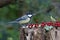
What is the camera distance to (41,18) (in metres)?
5.46

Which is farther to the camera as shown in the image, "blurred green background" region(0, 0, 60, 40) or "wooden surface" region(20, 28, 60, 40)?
"blurred green background" region(0, 0, 60, 40)

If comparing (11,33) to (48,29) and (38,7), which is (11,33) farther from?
(48,29)

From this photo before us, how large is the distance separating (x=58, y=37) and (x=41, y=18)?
2.69 meters

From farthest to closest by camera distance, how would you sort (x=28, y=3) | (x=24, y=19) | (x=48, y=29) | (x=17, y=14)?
1. (x=17, y=14)
2. (x=28, y=3)
3. (x=24, y=19)
4. (x=48, y=29)

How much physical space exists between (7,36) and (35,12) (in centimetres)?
78

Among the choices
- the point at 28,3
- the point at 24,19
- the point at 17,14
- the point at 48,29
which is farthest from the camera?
the point at 17,14

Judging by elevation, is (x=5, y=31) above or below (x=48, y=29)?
below

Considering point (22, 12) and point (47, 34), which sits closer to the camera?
point (47, 34)

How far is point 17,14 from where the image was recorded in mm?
5848

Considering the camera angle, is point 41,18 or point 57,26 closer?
point 57,26

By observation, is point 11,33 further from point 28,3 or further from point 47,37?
point 47,37

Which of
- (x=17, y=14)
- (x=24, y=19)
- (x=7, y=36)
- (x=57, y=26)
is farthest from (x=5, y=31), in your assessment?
(x=57, y=26)

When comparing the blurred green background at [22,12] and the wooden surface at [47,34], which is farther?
the blurred green background at [22,12]

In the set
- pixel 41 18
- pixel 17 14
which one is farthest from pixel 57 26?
pixel 17 14
